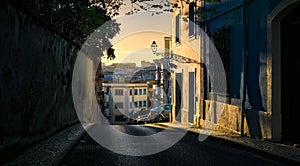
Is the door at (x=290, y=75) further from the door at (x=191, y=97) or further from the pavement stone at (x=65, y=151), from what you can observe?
the door at (x=191, y=97)

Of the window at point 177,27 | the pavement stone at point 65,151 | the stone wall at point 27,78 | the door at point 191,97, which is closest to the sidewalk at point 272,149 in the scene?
the pavement stone at point 65,151

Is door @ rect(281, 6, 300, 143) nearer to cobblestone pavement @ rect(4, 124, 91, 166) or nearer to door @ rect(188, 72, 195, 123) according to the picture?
cobblestone pavement @ rect(4, 124, 91, 166)

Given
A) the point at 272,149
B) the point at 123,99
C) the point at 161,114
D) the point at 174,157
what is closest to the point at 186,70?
the point at 161,114

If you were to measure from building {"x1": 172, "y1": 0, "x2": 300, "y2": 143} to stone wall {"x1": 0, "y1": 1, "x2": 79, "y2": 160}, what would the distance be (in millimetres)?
5857

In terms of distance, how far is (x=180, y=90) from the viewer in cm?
2252

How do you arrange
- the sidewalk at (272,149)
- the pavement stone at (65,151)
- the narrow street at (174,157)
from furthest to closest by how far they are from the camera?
the sidewalk at (272,149), the narrow street at (174,157), the pavement stone at (65,151)

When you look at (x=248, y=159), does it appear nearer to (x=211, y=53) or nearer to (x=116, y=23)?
(x=211, y=53)

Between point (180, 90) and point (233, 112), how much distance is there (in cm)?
958

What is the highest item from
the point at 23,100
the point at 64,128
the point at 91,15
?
the point at 91,15

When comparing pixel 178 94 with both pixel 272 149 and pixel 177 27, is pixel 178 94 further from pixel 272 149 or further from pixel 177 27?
pixel 272 149

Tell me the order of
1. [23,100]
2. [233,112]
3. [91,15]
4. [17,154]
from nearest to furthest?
[17,154] < [23,100] < [233,112] < [91,15]

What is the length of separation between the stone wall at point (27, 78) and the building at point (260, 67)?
231 inches

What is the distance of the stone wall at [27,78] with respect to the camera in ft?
21.6

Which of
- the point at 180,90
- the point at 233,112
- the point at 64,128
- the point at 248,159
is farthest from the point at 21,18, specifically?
the point at 180,90
